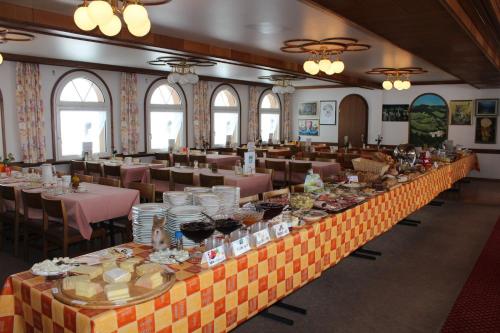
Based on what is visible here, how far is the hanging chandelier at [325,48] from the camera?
6.10 metres

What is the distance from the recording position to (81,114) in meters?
9.48

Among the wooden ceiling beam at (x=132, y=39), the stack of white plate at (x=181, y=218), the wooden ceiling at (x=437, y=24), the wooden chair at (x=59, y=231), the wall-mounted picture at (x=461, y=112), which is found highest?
the wooden ceiling beam at (x=132, y=39)

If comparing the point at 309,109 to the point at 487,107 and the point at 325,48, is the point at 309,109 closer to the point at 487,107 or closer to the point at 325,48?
the point at 487,107

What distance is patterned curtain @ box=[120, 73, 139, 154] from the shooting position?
32.1ft

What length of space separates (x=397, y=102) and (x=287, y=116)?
3803 mm

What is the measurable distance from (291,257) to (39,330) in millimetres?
1556

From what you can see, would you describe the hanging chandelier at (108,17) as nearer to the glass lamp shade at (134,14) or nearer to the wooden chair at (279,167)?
the glass lamp shade at (134,14)

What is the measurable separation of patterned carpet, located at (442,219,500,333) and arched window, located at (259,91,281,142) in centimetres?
1003

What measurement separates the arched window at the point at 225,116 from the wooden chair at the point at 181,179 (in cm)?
578

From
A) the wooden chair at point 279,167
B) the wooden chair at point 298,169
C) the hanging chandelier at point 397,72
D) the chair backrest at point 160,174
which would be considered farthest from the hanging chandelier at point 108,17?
the hanging chandelier at point 397,72

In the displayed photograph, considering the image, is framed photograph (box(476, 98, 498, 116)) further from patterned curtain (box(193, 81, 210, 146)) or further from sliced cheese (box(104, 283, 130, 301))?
sliced cheese (box(104, 283, 130, 301))

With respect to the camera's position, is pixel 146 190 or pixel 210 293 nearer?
pixel 210 293

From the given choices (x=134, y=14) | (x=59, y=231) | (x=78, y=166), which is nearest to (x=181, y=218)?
(x=134, y=14)

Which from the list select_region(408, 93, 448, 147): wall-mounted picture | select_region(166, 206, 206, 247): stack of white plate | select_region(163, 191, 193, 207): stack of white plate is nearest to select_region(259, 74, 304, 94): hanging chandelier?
select_region(408, 93, 448, 147): wall-mounted picture
